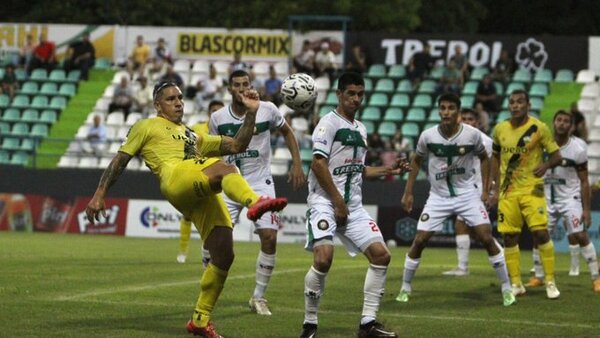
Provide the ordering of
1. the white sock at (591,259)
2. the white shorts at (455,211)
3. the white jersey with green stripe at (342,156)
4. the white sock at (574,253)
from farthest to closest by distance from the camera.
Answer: the white sock at (574,253), the white sock at (591,259), the white shorts at (455,211), the white jersey with green stripe at (342,156)

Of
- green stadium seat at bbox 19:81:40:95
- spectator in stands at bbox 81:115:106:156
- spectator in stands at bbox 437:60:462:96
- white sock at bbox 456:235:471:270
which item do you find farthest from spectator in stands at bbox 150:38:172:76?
white sock at bbox 456:235:471:270

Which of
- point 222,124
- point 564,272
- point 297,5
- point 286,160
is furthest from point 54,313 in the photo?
point 297,5

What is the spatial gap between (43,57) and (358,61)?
988cm

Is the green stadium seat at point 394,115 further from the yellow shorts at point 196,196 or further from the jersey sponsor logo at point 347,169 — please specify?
the yellow shorts at point 196,196

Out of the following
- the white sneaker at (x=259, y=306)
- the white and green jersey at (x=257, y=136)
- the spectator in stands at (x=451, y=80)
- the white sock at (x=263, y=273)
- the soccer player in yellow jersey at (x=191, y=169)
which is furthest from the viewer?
the spectator in stands at (x=451, y=80)

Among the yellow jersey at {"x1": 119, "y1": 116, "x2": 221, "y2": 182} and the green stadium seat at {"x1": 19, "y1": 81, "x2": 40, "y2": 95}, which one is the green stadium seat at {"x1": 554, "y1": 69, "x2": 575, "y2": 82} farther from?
the yellow jersey at {"x1": 119, "y1": 116, "x2": 221, "y2": 182}

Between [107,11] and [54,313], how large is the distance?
120 feet

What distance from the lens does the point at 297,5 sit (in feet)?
147

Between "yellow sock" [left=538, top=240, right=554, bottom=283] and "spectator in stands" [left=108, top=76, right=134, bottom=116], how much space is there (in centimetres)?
2172

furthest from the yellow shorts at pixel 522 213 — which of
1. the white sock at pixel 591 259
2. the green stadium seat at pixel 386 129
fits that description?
the green stadium seat at pixel 386 129

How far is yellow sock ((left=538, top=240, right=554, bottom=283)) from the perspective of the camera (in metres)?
17.7

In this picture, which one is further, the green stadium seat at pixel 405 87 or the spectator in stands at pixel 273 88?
the green stadium seat at pixel 405 87

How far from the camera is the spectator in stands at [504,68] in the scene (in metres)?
36.2

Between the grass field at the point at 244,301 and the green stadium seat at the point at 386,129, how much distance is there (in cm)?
1115
